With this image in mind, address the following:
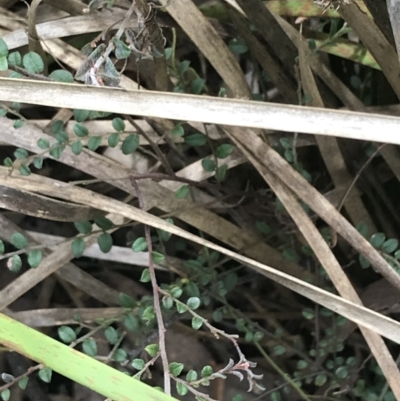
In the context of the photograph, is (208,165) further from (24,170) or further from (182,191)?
(24,170)

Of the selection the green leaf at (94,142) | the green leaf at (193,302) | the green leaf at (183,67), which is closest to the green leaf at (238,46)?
the green leaf at (183,67)

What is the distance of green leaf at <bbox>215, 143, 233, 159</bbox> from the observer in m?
0.53

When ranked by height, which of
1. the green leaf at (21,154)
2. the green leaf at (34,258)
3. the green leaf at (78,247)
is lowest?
the green leaf at (34,258)

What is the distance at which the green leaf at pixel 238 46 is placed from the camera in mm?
585

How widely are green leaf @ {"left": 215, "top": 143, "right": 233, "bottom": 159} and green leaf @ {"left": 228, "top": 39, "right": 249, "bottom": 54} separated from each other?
0.12 m

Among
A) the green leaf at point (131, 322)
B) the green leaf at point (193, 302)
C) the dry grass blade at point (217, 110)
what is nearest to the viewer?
the dry grass blade at point (217, 110)

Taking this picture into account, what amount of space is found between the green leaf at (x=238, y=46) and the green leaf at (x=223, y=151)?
4.7 inches

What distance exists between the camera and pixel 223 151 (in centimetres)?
53

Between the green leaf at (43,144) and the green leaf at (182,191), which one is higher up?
the green leaf at (43,144)

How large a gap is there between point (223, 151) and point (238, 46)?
13 cm

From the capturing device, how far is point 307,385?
647mm

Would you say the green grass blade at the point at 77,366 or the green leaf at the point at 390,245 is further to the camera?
the green leaf at the point at 390,245

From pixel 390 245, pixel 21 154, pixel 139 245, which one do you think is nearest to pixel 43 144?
pixel 21 154

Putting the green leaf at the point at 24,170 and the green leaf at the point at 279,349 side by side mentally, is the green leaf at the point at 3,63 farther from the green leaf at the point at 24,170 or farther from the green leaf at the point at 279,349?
the green leaf at the point at 279,349
